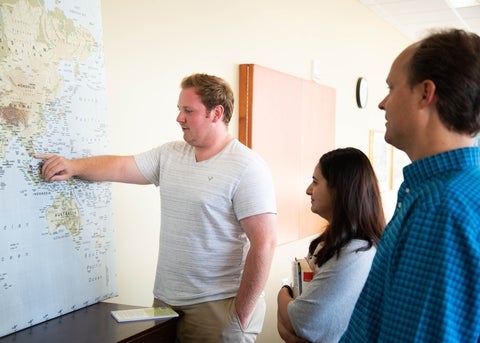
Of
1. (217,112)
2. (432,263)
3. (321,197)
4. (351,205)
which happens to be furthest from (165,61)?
(432,263)

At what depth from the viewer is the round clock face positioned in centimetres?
448

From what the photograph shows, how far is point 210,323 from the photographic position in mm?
1779

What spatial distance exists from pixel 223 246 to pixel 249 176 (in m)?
0.29

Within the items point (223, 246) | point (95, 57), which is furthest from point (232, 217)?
point (95, 57)

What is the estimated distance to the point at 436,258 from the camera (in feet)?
2.64

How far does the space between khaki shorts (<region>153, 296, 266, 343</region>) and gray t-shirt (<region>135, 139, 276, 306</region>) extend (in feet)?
0.10

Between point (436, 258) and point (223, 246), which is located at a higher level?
point (436, 258)

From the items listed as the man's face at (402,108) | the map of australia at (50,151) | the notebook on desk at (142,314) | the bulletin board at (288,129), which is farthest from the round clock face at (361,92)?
the man's face at (402,108)

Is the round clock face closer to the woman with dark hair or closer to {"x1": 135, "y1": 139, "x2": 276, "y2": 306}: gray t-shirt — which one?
{"x1": 135, "y1": 139, "x2": 276, "y2": 306}: gray t-shirt

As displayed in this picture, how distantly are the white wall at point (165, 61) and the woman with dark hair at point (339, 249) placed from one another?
893 mm

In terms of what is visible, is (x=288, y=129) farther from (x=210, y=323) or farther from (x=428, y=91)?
(x=428, y=91)

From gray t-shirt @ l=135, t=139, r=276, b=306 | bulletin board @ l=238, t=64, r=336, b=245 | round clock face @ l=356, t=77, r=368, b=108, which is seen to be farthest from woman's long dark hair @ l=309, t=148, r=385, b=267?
round clock face @ l=356, t=77, r=368, b=108

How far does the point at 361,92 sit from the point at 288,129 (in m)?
1.59

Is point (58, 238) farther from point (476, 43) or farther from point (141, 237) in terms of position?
point (476, 43)
